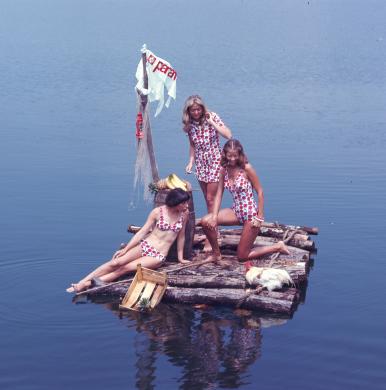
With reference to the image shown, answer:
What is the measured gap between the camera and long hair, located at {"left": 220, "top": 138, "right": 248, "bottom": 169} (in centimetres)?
1255

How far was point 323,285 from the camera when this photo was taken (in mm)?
13516

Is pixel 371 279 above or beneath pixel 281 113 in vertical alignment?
beneath

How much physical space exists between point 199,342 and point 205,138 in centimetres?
352

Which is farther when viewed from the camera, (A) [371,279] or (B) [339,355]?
(A) [371,279]

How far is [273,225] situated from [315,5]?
6548 centimetres

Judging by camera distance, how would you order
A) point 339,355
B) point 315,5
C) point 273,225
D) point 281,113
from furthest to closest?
point 315,5 < point 281,113 < point 273,225 < point 339,355

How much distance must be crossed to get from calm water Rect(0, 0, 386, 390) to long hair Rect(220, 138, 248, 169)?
85.1 inches

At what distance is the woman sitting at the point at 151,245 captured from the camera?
41.3ft

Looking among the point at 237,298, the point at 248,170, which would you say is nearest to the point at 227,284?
the point at 237,298

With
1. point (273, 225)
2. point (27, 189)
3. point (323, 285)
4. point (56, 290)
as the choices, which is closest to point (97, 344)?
point (56, 290)

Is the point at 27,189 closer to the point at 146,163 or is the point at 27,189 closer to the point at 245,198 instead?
the point at 146,163

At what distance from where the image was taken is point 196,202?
17531 mm

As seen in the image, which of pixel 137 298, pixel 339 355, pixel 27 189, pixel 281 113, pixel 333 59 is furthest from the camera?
pixel 333 59

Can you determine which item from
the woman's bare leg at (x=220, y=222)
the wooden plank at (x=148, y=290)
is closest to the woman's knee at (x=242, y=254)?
the woman's bare leg at (x=220, y=222)
